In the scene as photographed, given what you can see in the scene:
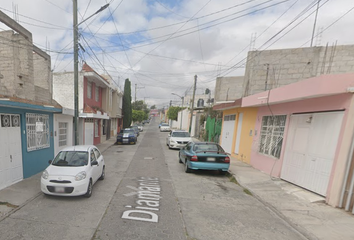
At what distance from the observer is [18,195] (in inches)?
179

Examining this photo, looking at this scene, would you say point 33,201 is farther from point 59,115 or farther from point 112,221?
point 59,115

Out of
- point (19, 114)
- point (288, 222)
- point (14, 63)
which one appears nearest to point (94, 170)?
point (19, 114)

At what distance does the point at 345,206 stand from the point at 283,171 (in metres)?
2.16

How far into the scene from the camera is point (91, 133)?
13.3 meters

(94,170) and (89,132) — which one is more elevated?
(94,170)

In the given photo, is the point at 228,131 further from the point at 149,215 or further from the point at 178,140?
the point at 149,215

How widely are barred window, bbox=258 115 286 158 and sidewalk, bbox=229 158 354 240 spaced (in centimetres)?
131

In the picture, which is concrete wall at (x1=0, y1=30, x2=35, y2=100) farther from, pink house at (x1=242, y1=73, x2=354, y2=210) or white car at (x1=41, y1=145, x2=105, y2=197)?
pink house at (x1=242, y1=73, x2=354, y2=210)

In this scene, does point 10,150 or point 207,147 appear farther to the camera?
point 207,147

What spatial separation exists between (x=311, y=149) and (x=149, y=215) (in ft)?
17.4

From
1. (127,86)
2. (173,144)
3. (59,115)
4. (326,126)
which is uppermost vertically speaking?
(127,86)

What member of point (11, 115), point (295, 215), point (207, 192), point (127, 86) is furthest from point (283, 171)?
point (127, 86)

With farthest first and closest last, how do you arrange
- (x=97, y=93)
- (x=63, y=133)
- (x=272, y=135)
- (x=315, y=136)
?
(x=97, y=93)
(x=63, y=133)
(x=272, y=135)
(x=315, y=136)

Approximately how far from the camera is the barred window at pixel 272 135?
22.1 ft
